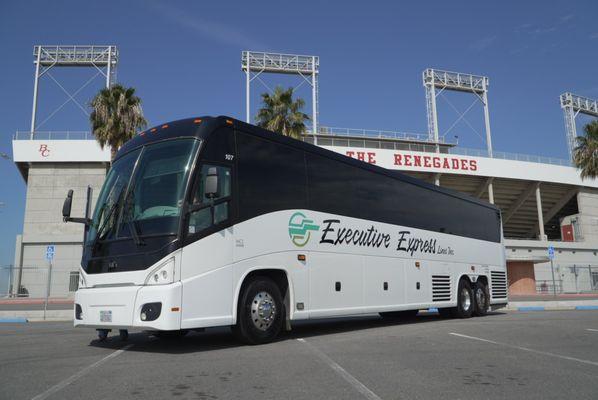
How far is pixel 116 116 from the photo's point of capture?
77.5ft

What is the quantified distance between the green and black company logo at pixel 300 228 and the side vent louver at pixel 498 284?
9610 mm

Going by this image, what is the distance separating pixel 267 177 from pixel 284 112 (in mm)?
18263

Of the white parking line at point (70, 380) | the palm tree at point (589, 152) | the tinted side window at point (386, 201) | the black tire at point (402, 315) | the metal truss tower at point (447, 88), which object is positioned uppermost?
the metal truss tower at point (447, 88)

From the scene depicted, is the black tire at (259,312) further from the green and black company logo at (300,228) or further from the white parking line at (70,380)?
the white parking line at (70,380)

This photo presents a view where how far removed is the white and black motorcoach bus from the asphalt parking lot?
566 millimetres

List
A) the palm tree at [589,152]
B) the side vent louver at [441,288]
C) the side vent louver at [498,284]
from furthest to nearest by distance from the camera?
the palm tree at [589,152], the side vent louver at [498,284], the side vent louver at [441,288]

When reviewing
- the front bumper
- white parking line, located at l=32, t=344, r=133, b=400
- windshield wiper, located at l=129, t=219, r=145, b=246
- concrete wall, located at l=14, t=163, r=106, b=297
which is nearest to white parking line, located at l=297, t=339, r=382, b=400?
the front bumper

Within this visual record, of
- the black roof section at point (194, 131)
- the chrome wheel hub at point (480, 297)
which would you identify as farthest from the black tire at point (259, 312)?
the chrome wheel hub at point (480, 297)

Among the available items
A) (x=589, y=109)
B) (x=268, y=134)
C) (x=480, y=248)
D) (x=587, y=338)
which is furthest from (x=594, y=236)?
(x=268, y=134)

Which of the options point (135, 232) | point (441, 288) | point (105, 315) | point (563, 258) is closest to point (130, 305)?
point (105, 315)

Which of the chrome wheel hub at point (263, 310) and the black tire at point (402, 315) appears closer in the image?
the chrome wheel hub at point (263, 310)

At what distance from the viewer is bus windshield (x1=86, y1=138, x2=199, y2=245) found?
6992mm

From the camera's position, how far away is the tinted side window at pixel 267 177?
7938 millimetres

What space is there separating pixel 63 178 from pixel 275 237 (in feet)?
114
